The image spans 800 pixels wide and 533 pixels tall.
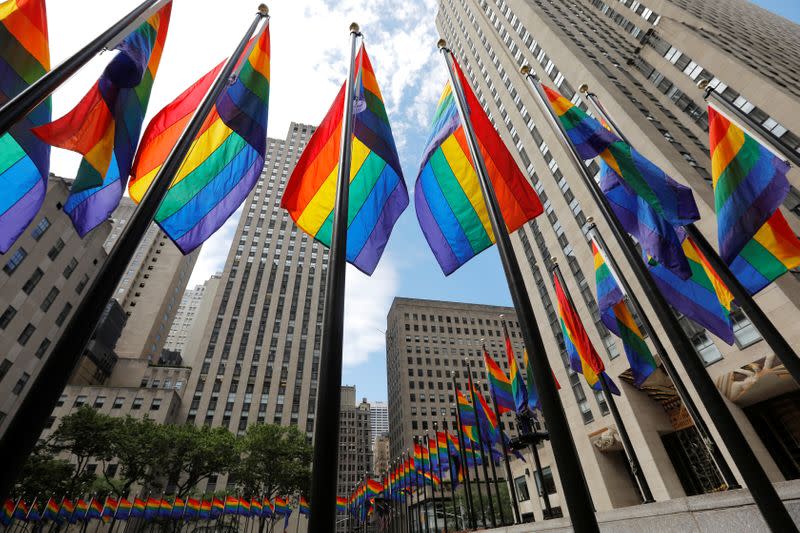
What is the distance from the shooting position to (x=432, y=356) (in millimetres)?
93938

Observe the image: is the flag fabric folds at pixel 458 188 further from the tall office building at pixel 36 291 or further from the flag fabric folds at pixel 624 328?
the tall office building at pixel 36 291

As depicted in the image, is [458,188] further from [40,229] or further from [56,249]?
[56,249]

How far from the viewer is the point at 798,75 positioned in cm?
3588

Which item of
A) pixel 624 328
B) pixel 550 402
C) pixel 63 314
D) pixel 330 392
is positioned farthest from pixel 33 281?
pixel 550 402

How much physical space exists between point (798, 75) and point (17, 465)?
54.8 meters

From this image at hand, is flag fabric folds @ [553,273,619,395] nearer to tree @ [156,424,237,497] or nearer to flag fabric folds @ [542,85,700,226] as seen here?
flag fabric folds @ [542,85,700,226]

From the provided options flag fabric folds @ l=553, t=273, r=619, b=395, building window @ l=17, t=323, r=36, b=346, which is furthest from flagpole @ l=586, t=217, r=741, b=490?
building window @ l=17, t=323, r=36, b=346

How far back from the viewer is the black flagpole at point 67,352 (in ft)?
10.9

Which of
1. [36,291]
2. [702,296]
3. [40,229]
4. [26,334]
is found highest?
[40,229]

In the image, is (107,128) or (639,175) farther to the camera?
(639,175)

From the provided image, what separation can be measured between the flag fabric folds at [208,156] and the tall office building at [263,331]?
212ft

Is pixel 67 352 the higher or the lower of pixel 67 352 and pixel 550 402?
the higher

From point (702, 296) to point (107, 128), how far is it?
578 inches

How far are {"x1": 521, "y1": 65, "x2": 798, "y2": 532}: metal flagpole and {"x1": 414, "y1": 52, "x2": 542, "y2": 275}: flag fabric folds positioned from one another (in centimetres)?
157
